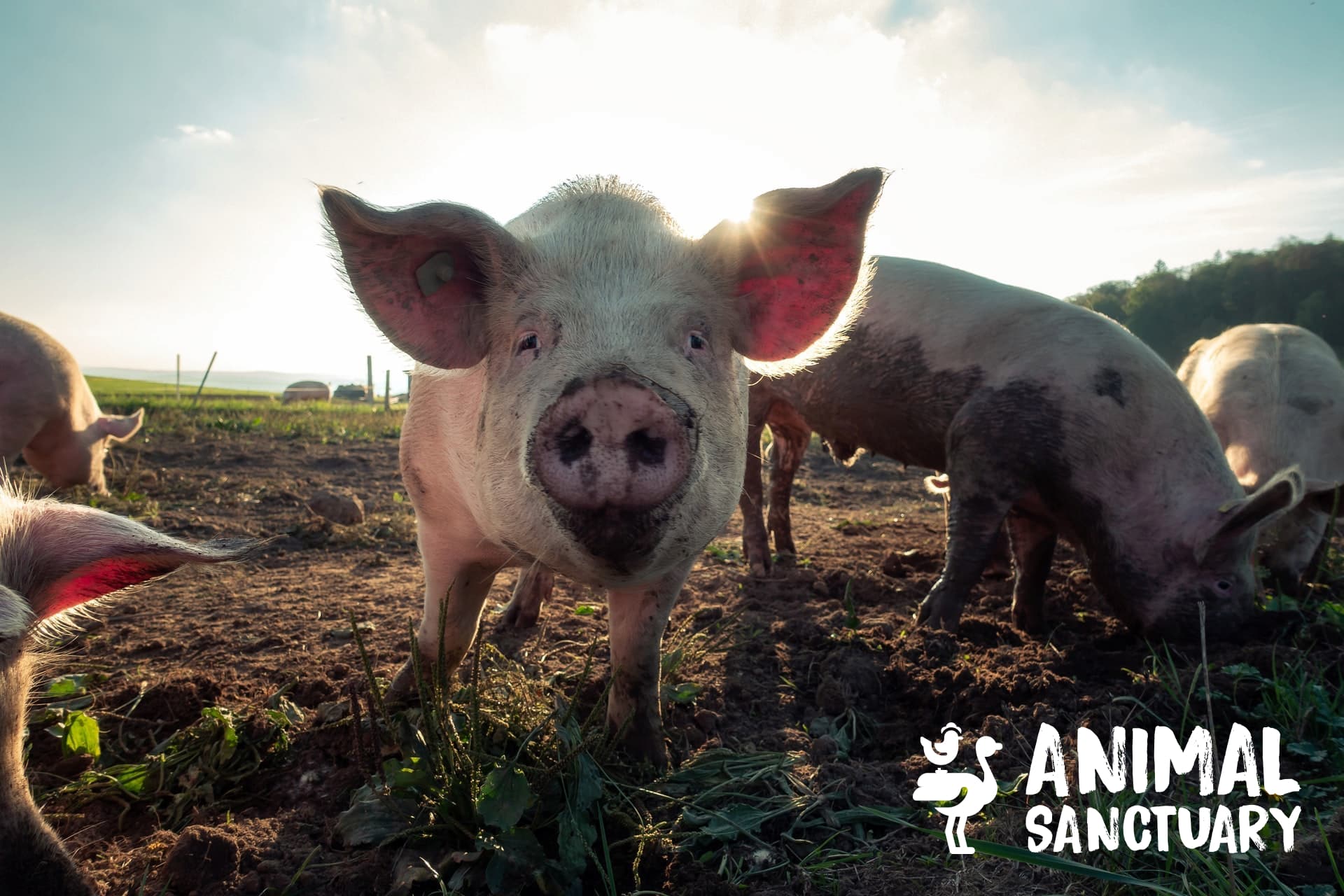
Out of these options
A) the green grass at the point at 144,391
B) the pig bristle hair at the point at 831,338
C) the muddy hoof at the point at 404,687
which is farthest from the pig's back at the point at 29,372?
the green grass at the point at 144,391

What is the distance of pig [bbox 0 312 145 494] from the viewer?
7.46 meters

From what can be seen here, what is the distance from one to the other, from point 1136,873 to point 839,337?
68.1 inches

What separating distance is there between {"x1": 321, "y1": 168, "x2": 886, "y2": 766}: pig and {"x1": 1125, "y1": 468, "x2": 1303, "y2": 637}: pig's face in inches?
78.6

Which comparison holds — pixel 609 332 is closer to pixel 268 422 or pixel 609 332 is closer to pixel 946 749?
pixel 946 749

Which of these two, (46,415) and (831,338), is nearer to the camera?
(831,338)

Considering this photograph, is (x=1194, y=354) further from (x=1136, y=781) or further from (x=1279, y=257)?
(x=1279, y=257)

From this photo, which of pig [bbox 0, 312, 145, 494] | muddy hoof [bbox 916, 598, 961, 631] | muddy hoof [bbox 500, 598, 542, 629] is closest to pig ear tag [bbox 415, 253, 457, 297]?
muddy hoof [bbox 500, 598, 542, 629]

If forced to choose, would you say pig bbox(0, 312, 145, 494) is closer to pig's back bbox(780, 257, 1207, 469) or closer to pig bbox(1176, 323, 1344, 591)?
pig's back bbox(780, 257, 1207, 469)

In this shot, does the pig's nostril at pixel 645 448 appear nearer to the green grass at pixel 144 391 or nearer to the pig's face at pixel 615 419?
the pig's face at pixel 615 419

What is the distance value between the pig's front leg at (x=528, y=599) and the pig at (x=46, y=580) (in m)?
2.08

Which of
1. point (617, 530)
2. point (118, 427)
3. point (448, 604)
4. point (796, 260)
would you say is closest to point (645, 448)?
point (617, 530)

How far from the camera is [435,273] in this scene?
2.25 meters

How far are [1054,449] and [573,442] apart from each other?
9.52 feet

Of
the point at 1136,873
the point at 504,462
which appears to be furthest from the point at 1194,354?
the point at 504,462
